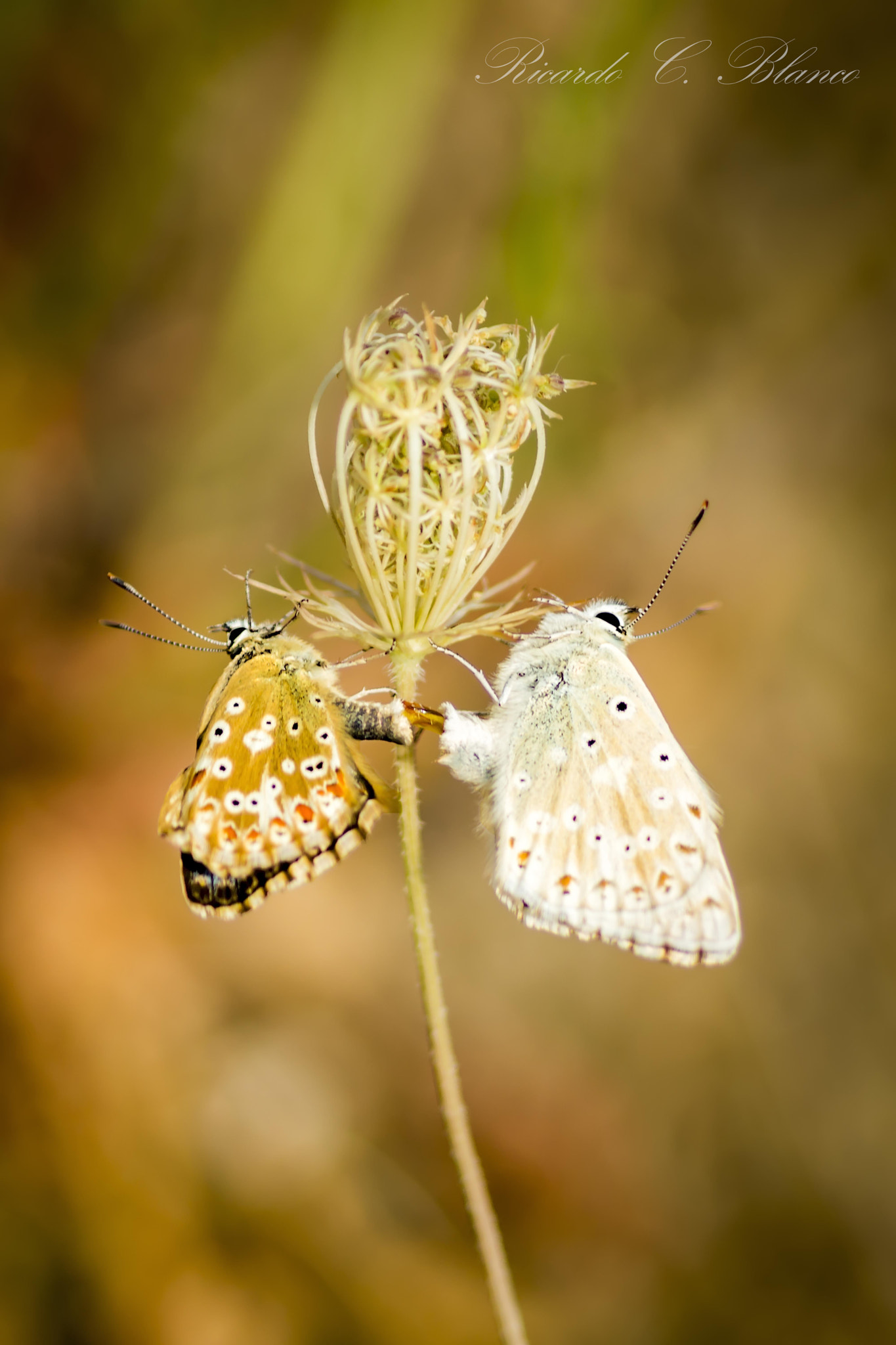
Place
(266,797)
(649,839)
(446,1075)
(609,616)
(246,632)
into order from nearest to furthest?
(446,1075)
(266,797)
(649,839)
(246,632)
(609,616)

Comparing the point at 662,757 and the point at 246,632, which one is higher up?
the point at 246,632

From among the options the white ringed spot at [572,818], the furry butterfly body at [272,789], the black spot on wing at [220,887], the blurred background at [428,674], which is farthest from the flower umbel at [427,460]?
the blurred background at [428,674]

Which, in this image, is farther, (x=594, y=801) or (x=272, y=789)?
(x=594, y=801)

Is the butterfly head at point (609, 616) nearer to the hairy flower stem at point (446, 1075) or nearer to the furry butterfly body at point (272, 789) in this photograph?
the furry butterfly body at point (272, 789)

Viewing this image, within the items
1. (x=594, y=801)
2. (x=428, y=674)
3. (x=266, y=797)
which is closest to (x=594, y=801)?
(x=594, y=801)

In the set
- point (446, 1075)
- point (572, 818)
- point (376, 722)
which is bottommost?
point (446, 1075)
